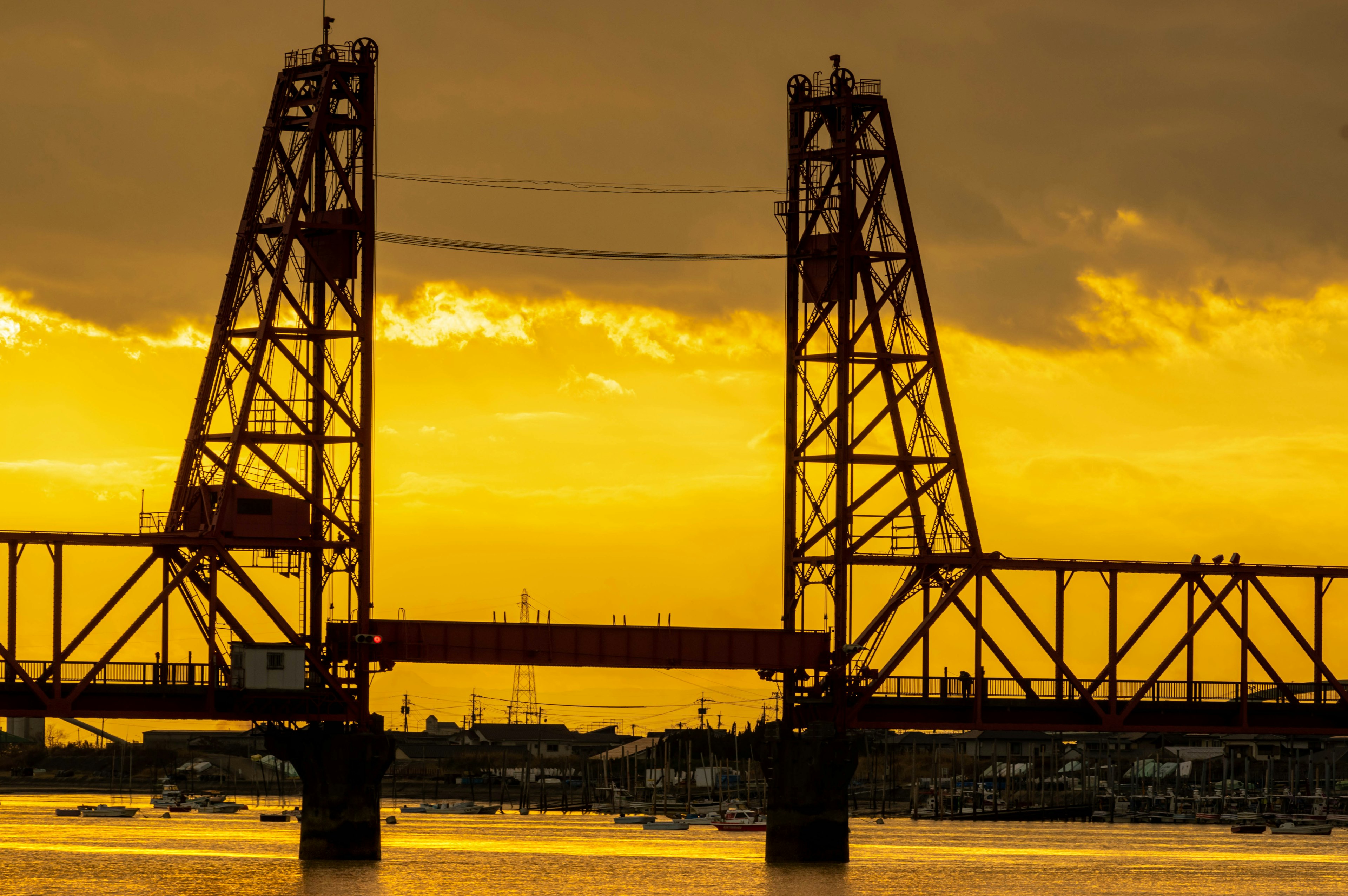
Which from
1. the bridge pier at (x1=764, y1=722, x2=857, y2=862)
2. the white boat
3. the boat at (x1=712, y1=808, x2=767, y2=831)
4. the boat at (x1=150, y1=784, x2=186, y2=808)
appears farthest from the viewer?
the boat at (x1=150, y1=784, x2=186, y2=808)

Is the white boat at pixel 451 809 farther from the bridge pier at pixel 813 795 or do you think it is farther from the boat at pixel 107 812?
the bridge pier at pixel 813 795

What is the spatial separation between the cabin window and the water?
12.4 metres

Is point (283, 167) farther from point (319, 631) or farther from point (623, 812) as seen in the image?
point (623, 812)

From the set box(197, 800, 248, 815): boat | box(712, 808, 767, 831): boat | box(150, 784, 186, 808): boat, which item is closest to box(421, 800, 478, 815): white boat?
box(197, 800, 248, 815): boat

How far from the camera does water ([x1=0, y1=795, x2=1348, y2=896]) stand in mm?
75438

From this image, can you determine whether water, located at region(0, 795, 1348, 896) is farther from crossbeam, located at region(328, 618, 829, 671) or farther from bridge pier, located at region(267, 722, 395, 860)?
crossbeam, located at region(328, 618, 829, 671)

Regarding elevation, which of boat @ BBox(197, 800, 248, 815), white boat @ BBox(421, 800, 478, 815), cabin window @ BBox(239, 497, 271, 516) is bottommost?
white boat @ BBox(421, 800, 478, 815)

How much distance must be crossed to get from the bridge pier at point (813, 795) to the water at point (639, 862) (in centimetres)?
77

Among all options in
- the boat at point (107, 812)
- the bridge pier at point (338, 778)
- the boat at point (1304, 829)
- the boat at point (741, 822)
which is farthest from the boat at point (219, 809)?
the bridge pier at point (338, 778)

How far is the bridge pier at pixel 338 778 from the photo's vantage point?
74.1 m

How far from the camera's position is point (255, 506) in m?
73.9

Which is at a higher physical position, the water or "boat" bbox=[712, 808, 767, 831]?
the water

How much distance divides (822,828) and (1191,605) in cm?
1619

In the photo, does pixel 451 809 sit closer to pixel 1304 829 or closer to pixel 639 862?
pixel 1304 829
